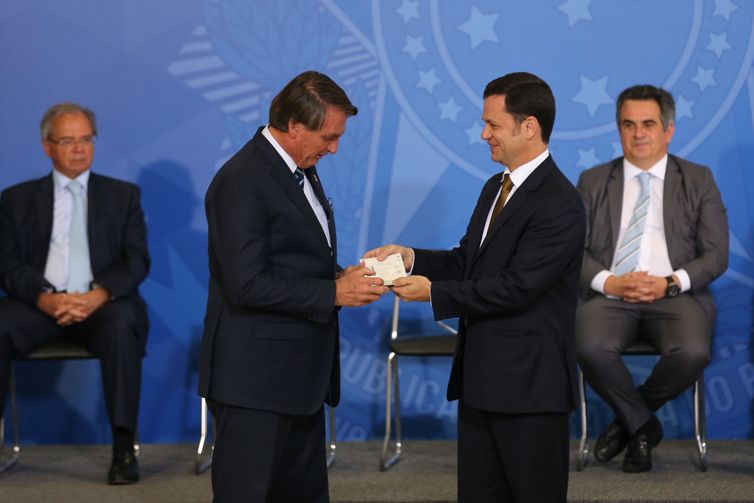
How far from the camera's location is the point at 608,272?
5.09 metres

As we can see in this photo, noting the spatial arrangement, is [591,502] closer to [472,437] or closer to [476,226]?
[472,437]

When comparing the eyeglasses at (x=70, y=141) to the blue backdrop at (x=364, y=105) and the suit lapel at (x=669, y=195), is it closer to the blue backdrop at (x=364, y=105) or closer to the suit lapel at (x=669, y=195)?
the blue backdrop at (x=364, y=105)

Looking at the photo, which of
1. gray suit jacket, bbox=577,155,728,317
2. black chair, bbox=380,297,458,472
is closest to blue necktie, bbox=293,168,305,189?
black chair, bbox=380,297,458,472

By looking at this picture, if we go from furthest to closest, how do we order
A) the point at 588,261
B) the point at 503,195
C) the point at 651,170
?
the point at 651,170, the point at 588,261, the point at 503,195

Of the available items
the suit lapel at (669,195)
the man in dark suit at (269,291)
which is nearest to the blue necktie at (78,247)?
the man in dark suit at (269,291)

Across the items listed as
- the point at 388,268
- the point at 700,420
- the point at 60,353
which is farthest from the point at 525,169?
the point at 60,353

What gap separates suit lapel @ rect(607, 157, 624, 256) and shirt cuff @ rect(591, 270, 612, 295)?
0.13 meters

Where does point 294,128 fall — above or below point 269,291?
above

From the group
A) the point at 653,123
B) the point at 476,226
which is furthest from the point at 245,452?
the point at 653,123

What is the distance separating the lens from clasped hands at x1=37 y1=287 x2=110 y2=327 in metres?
4.93

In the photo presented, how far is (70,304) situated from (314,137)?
2.19 m

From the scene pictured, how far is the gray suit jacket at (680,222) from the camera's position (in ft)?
16.6

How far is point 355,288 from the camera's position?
10.4 feet

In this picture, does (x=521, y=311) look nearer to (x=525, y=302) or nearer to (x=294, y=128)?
(x=525, y=302)
